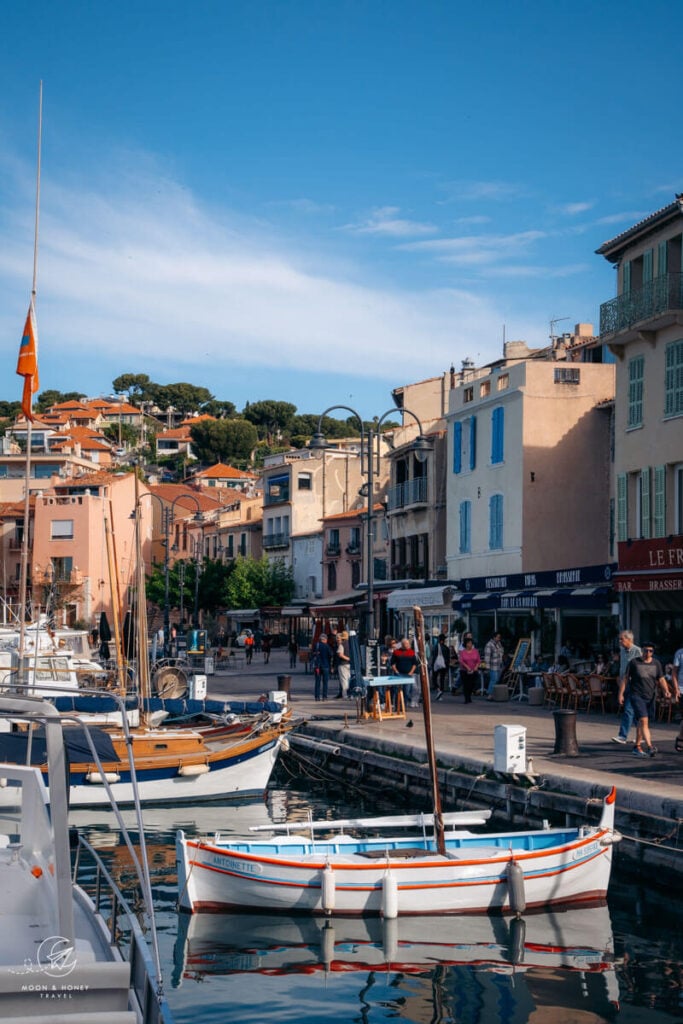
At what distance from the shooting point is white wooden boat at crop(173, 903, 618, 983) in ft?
45.4

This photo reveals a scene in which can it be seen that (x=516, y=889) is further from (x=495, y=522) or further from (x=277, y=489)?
(x=277, y=489)

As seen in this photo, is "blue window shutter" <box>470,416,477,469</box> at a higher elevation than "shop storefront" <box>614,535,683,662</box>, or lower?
higher

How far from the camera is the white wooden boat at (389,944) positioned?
13836 mm

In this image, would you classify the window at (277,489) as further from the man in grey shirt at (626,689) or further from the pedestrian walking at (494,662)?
the man in grey shirt at (626,689)

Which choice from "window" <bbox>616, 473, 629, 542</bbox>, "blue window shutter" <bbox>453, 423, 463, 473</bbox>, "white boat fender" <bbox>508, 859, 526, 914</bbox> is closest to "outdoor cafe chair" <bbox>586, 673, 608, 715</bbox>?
"window" <bbox>616, 473, 629, 542</bbox>

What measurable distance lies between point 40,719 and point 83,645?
41.5 meters

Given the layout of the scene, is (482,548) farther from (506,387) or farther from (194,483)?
(194,483)

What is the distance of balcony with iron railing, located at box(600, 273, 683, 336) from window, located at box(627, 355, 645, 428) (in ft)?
3.39

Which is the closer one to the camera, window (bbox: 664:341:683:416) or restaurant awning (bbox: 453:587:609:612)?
window (bbox: 664:341:683:416)

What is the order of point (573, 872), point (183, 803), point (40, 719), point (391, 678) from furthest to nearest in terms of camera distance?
point (391, 678), point (183, 803), point (573, 872), point (40, 719)

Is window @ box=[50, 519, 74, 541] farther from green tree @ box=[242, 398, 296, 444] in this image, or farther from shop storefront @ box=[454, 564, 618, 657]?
green tree @ box=[242, 398, 296, 444]

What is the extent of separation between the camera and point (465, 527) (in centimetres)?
4906

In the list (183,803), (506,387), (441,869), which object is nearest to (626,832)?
(441,869)

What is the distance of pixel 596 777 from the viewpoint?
19656 millimetres
